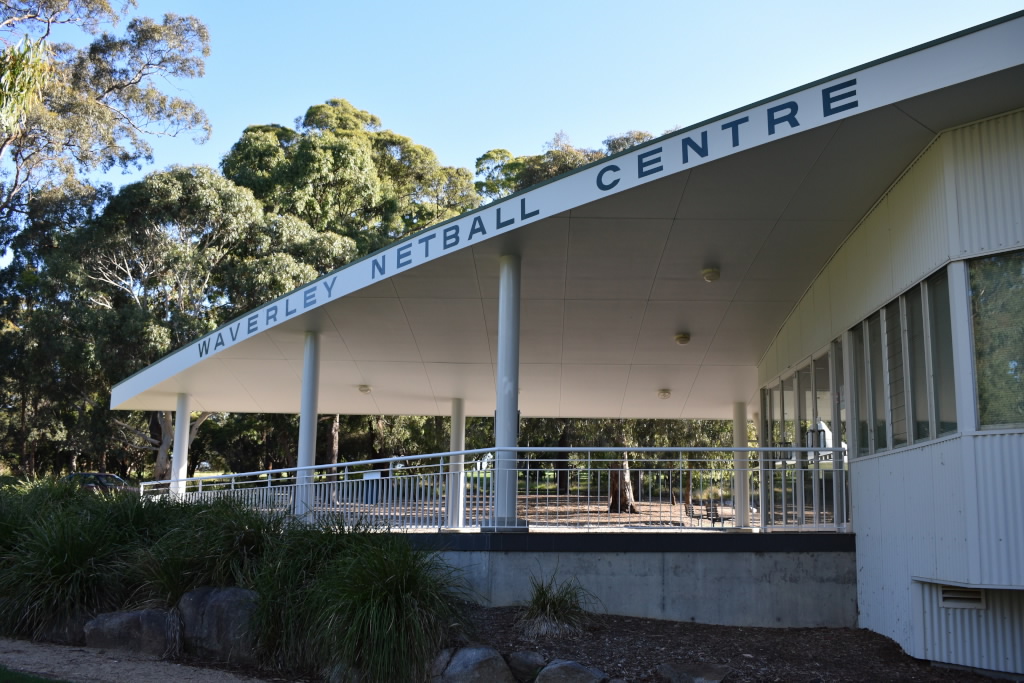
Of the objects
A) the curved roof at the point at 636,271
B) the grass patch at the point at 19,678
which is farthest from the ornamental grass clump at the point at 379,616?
the curved roof at the point at 636,271

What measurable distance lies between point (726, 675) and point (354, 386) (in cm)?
1203

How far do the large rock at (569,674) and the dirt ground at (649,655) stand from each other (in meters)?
0.33

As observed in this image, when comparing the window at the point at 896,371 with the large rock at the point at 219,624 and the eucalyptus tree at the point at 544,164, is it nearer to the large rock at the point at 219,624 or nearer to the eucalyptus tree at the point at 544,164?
the large rock at the point at 219,624

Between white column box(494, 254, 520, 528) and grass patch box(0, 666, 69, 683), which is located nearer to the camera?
grass patch box(0, 666, 69, 683)

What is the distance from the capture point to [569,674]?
749cm

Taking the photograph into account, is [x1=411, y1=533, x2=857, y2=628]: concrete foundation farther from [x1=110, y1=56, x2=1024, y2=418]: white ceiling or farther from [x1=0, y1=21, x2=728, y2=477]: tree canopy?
[x1=0, y1=21, x2=728, y2=477]: tree canopy

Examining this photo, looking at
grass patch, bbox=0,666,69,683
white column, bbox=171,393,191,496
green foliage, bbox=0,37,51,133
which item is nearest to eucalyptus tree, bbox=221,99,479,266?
white column, bbox=171,393,191,496

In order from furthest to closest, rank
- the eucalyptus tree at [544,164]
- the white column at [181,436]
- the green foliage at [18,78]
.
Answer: the eucalyptus tree at [544,164] < the white column at [181,436] < the green foliage at [18,78]

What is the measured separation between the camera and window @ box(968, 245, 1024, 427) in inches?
290

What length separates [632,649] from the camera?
8.30m

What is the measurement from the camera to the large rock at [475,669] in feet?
24.9

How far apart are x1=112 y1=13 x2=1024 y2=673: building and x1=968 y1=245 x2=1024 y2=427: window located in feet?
0.06

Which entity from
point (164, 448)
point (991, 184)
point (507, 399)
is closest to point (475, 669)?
point (507, 399)

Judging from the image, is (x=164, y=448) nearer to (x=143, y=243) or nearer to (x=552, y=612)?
(x=143, y=243)
